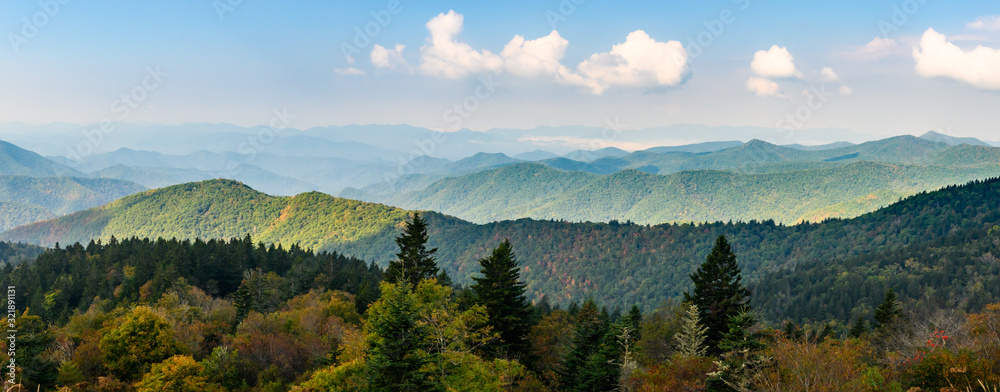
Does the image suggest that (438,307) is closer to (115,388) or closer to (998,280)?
(115,388)

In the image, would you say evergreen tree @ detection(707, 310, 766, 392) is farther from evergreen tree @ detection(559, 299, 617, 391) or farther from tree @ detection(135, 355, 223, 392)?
tree @ detection(135, 355, 223, 392)

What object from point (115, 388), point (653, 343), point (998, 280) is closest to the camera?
point (115, 388)

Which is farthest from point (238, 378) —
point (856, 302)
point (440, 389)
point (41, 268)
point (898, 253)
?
point (898, 253)

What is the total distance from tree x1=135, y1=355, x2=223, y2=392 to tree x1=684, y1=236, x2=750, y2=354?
3974 centimetres

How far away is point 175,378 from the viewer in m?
36.7

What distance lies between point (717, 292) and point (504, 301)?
18823 millimetres

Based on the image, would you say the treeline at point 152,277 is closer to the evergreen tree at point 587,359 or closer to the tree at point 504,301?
the tree at point 504,301

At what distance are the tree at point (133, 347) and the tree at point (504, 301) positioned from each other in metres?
25.3

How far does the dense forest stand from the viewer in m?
28.6

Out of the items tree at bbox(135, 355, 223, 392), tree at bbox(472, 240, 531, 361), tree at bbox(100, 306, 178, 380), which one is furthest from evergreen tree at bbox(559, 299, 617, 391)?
tree at bbox(100, 306, 178, 380)

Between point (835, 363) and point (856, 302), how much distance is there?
6388 inches

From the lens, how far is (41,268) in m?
108

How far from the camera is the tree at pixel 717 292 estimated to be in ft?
153

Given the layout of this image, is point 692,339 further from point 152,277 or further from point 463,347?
point 152,277
